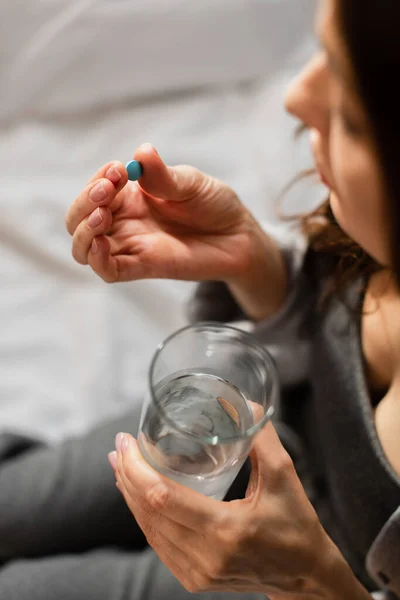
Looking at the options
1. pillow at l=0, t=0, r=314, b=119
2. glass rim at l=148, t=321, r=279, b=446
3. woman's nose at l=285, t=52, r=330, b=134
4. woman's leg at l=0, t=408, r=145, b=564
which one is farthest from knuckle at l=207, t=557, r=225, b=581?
pillow at l=0, t=0, r=314, b=119

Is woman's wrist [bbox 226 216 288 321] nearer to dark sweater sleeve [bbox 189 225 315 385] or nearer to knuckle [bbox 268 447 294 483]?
dark sweater sleeve [bbox 189 225 315 385]

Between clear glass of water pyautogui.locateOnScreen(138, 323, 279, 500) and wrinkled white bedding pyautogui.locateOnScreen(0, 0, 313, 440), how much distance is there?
415 mm

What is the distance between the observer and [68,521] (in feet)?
2.41

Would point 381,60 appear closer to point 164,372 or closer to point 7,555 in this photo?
point 164,372

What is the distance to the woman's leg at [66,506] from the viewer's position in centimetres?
73

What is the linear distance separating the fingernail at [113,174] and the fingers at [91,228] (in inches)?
1.2

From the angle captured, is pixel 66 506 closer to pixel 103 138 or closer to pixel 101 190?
pixel 101 190

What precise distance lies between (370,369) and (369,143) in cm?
36

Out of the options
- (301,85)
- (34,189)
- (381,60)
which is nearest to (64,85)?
(34,189)

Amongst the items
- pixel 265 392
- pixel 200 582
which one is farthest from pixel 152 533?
pixel 265 392

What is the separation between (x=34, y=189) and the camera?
1.00 meters

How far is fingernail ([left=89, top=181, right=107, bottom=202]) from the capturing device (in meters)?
0.53

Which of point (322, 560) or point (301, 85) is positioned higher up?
point (301, 85)

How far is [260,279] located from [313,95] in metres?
0.32
